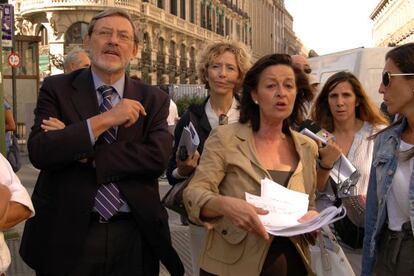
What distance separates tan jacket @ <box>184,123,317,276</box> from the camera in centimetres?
252

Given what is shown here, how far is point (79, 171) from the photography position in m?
2.70

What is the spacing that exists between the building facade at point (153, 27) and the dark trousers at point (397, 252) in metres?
21.6

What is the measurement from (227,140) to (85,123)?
25.9 inches

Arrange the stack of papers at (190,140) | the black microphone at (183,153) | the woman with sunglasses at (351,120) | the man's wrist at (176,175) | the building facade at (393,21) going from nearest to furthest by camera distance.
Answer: the stack of papers at (190,140) < the black microphone at (183,153) < the man's wrist at (176,175) < the woman with sunglasses at (351,120) < the building facade at (393,21)

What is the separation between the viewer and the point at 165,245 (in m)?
2.87

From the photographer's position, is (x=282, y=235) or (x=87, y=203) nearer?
(x=282, y=235)

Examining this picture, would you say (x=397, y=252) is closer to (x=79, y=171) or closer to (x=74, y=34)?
(x=79, y=171)

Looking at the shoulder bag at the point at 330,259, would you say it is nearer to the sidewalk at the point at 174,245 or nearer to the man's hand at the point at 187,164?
the man's hand at the point at 187,164

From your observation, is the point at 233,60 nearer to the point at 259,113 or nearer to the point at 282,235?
the point at 259,113

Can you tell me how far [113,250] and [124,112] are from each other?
67 centimetres

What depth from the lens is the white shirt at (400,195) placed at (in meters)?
2.63

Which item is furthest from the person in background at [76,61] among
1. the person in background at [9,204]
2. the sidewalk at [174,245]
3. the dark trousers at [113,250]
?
the person in background at [9,204]

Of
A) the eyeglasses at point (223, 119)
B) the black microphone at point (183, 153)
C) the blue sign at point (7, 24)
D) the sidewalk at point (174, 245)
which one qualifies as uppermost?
the blue sign at point (7, 24)

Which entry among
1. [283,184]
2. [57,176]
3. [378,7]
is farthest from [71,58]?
[378,7]
